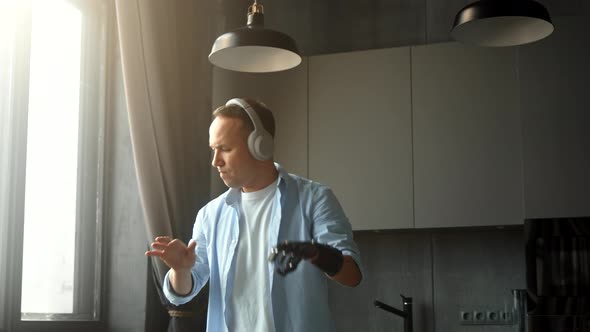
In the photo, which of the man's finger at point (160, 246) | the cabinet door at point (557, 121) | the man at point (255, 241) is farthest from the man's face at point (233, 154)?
the cabinet door at point (557, 121)

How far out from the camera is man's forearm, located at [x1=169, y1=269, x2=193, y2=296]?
211cm

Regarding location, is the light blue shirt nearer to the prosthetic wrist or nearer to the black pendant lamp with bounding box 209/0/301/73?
the prosthetic wrist

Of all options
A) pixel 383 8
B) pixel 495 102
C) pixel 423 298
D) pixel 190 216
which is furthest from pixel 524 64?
pixel 190 216

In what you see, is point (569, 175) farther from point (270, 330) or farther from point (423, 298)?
point (270, 330)

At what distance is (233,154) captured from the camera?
219cm

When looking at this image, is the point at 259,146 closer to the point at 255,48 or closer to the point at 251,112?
the point at 251,112

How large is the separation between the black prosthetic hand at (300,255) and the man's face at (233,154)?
0.42 m

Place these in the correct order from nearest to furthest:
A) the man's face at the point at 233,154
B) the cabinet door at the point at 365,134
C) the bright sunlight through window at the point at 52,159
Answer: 1. the man's face at the point at 233,154
2. the bright sunlight through window at the point at 52,159
3. the cabinet door at the point at 365,134

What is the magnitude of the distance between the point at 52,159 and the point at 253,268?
1.27 m

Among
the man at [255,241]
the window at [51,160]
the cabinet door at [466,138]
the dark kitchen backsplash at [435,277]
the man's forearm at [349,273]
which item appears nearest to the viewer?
the man's forearm at [349,273]

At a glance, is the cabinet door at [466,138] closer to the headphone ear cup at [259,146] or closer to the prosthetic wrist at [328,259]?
the headphone ear cup at [259,146]

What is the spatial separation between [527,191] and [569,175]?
0.19 meters

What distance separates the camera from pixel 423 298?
404 cm

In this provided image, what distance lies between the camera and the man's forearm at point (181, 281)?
83.0 inches
